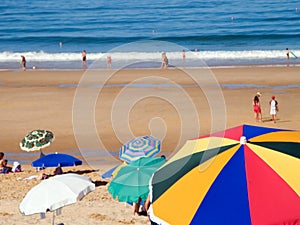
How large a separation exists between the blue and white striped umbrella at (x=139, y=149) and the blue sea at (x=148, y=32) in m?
24.2

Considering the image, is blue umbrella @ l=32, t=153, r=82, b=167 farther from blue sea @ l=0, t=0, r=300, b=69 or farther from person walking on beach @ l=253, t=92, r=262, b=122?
blue sea @ l=0, t=0, r=300, b=69

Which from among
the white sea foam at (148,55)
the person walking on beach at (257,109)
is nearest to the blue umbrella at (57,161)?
the person walking on beach at (257,109)

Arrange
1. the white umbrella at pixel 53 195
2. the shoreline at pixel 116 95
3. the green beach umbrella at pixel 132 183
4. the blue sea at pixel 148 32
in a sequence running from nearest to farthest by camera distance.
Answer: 1. the white umbrella at pixel 53 195
2. the green beach umbrella at pixel 132 183
3. the shoreline at pixel 116 95
4. the blue sea at pixel 148 32

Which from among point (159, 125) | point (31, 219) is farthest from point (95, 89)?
point (31, 219)

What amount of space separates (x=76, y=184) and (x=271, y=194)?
4.34 meters

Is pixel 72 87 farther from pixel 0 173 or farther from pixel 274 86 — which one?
pixel 0 173

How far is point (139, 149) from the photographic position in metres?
11.9

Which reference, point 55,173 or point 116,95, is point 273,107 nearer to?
point 116,95

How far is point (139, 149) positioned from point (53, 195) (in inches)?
105

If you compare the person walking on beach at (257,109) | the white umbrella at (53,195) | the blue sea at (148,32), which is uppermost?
the blue sea at (148,32)

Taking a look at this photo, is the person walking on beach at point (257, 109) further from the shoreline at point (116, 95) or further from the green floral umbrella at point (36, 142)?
the green floral umbrella at point (36, 142)

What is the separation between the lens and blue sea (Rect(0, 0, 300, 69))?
4134 cm

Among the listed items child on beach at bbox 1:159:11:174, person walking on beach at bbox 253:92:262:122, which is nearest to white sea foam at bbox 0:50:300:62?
person walking on beach at bbox 253:92:262:122

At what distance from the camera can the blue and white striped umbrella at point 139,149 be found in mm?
11719
